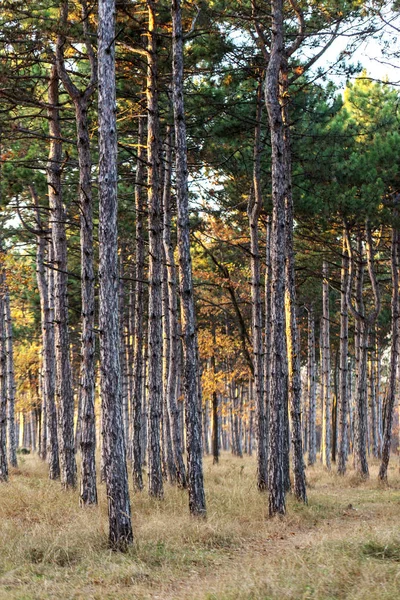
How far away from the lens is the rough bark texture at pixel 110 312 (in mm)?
9766

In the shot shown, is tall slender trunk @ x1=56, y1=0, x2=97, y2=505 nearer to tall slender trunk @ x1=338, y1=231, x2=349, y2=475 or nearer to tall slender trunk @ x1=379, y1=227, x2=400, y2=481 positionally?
tall slender trunk @ x1=379, y1=227, x2=400, y2=481

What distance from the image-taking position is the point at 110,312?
32.9 ft

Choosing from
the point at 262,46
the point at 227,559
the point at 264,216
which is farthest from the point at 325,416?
the point at 227,559

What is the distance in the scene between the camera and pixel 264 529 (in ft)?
38.5

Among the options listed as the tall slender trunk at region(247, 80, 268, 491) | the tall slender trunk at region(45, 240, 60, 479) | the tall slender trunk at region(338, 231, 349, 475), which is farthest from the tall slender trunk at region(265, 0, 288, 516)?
the tall slender trunk at region(338, 231, 349, 475)

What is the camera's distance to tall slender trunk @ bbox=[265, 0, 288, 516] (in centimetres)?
1298

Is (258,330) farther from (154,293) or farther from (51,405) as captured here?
(51,405)

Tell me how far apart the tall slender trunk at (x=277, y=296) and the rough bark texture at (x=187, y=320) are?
1.53m

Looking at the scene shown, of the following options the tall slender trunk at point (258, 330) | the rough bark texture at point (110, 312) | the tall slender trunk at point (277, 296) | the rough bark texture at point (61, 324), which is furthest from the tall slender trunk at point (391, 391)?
the rough bark texture at point (110, 312)

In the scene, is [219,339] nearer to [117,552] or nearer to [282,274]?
[282,274]

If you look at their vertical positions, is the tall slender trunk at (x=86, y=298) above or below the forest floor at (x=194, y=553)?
above

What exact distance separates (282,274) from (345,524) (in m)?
4.82

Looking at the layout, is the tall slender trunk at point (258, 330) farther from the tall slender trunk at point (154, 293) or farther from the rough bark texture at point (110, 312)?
the rough bark texture at point (110, 312)

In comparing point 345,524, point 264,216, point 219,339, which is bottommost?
point 345,524
